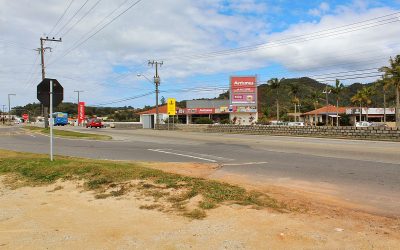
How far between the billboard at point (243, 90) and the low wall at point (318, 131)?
77.9 feet

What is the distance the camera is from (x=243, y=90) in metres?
73.5

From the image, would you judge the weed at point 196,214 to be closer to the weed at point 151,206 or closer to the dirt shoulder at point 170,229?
the dirt shoulder at point 170,229

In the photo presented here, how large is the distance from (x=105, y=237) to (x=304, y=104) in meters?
118

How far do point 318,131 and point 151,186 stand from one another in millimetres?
28369

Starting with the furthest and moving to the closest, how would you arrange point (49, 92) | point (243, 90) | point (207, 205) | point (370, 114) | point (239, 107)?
point (370, 114) → point (239, 107) → point (243, 90) → point (49, 92) → point (207, 205)

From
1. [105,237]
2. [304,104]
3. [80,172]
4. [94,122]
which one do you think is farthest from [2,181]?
[304,104]

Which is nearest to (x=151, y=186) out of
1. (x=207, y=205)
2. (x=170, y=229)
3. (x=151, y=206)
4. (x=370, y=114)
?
(x=151, y=206)

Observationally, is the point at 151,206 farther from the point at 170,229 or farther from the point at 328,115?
the point at 328,115

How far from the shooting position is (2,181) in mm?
11398

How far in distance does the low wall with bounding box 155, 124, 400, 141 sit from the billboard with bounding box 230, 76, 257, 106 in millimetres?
23758

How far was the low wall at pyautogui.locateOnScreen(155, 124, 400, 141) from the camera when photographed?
3008 centimetres

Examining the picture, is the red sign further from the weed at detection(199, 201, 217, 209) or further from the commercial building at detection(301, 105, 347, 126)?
the weed at detection(199, 201, 217, 209)

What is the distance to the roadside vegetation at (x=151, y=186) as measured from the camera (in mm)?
7652

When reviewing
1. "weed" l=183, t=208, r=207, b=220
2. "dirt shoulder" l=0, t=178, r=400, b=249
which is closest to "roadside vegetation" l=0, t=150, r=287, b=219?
"weed" l=183, t=208, r=207, b=220
